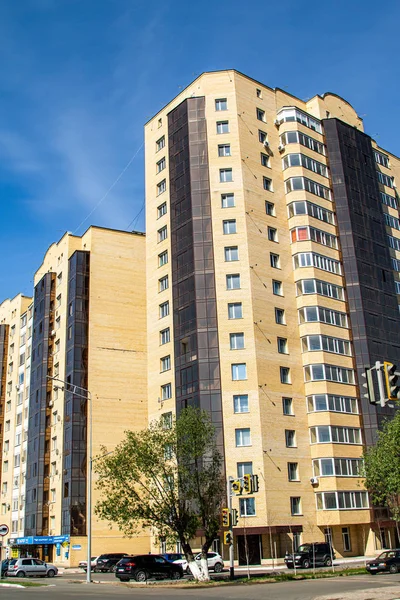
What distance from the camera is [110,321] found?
72.1 meters

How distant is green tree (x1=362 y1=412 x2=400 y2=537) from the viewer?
1818 inches

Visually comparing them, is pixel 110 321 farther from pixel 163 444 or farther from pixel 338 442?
pixel 163 444

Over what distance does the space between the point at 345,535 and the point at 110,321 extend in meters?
33.6

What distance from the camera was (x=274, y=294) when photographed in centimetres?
5897

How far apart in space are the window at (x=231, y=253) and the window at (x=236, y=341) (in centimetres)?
728

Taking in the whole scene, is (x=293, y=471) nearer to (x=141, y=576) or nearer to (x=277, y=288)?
(x=277, y=288)

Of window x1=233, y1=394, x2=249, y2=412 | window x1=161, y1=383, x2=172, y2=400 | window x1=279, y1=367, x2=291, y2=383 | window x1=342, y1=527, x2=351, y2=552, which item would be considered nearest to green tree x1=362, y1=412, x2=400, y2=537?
window x1=342, y1=527, x2=351, y2=552

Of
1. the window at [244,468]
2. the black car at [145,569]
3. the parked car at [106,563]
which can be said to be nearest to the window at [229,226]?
the window at [244,468]

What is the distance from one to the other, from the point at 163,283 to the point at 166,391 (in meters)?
11.1

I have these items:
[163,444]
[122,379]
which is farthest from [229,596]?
[122,379]

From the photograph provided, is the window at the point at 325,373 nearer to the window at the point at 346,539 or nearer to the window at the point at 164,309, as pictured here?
the window at the point at 346,539

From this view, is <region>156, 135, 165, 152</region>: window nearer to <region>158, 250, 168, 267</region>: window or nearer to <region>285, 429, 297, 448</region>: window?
<region>158, 250, 168, 267</region>: window

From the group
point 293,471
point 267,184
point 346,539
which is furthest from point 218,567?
point 267,184

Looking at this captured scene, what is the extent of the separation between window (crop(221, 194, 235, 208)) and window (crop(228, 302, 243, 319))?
9918 mm
